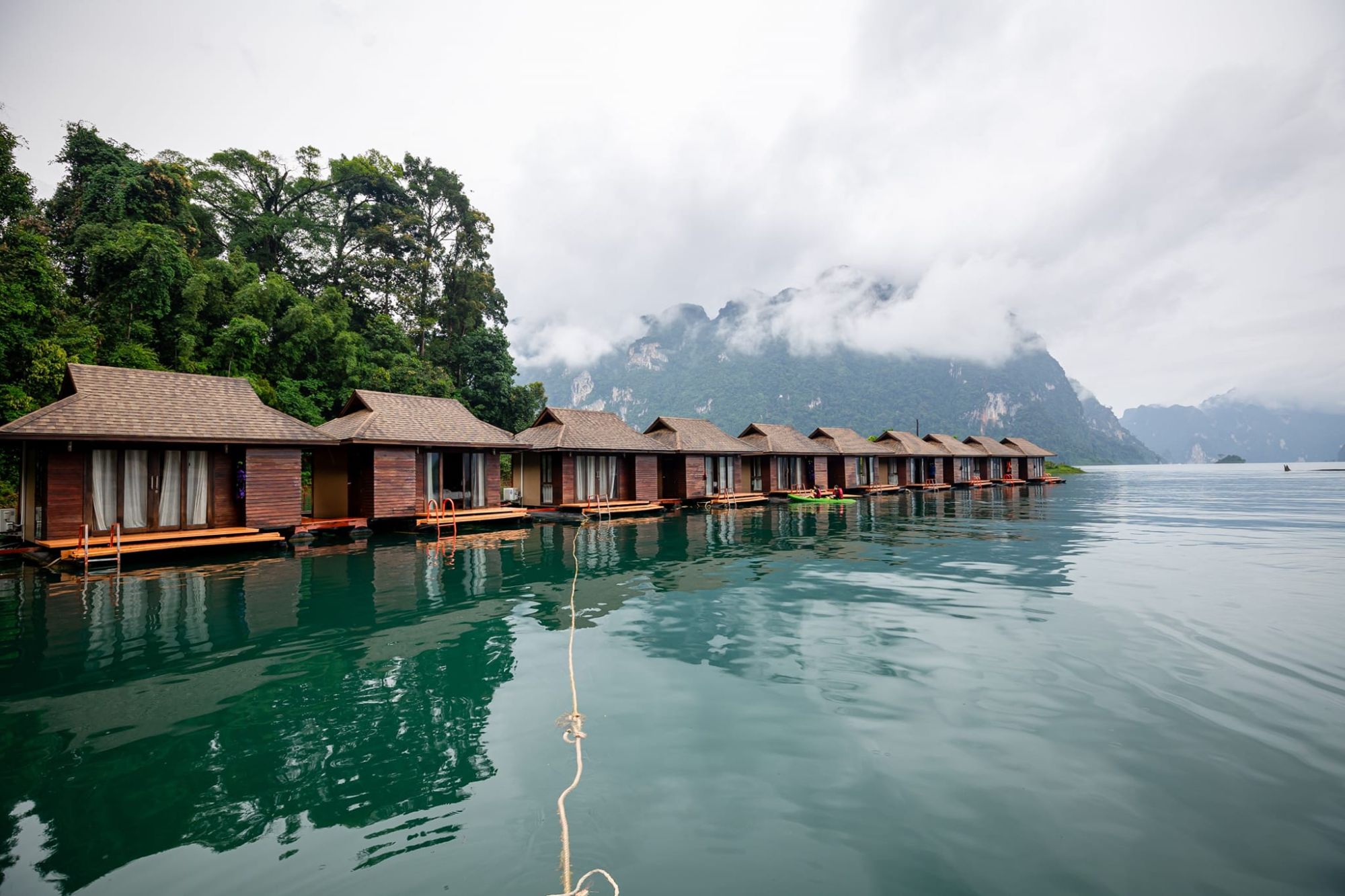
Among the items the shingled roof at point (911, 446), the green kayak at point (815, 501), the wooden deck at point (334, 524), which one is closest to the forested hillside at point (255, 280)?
→ the wooden deck at point (334, 524)

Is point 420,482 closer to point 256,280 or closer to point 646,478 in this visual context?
point 646,478

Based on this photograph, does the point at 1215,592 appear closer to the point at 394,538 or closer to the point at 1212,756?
the point at 1212,756

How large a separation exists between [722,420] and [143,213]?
362ft

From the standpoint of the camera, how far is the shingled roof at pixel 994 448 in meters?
51.5

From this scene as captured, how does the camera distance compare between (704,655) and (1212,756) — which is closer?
(1212,756)

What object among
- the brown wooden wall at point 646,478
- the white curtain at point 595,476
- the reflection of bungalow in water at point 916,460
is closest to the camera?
the white curtain at point 595,476

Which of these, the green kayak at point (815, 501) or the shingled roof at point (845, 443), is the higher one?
the shingled roof at point (845, 443)

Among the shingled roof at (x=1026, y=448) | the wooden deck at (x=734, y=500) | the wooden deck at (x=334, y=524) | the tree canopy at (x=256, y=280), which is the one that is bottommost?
the wooden deck at (x=734, y=500)

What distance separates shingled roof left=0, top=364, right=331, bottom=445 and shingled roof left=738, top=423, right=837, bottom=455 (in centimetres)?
2327

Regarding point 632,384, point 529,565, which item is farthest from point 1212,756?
point 632,384

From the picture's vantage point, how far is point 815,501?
35438 millimetres

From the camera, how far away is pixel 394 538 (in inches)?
754

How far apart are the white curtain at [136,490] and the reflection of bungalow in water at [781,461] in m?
26.0

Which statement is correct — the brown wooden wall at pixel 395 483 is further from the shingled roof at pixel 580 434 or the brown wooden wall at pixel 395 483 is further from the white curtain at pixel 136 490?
the white curtain at pixel 136 490
